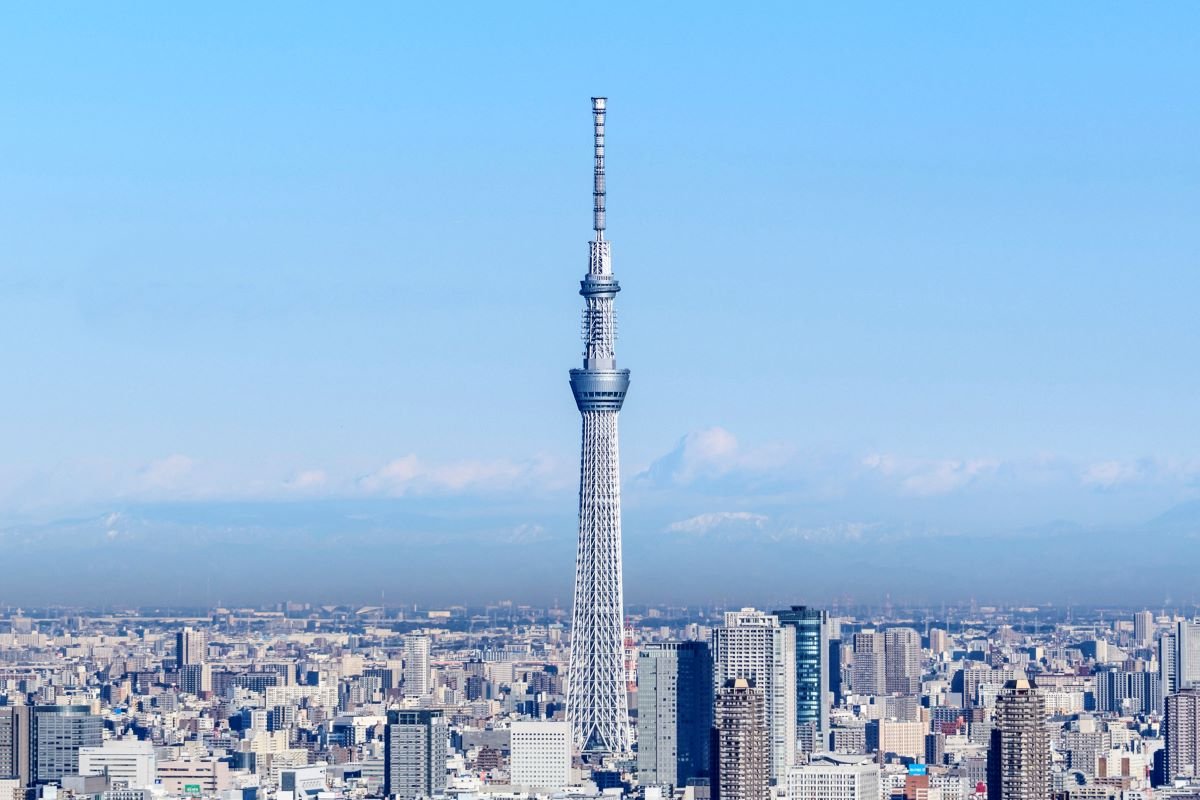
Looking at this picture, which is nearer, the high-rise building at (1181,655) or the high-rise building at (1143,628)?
the high-rise building at (1181,655)

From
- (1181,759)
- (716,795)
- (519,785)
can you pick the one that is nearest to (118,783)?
(519,785)

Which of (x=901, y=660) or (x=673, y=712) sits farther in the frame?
(x=901, y=660)

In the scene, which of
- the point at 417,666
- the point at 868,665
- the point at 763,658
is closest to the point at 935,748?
the point at 763,658

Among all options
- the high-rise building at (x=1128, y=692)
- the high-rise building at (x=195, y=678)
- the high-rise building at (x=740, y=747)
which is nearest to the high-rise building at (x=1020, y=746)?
the high-rise building at (x=740, y=747)

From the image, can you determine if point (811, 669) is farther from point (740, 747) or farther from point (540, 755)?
point (740, 747)

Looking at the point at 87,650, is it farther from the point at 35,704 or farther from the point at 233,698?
the point at 35,704

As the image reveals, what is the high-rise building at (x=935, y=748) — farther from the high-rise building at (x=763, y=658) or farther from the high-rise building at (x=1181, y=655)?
the high-rise building at (x=1181, y=655)
